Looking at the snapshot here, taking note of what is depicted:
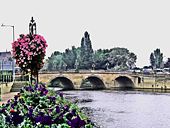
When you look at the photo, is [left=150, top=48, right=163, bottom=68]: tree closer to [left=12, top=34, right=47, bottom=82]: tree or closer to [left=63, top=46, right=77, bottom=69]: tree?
[left=63, top=46, right=77, bottom=69]: tree

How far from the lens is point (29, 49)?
87.7ft

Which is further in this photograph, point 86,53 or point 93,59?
point 93,59

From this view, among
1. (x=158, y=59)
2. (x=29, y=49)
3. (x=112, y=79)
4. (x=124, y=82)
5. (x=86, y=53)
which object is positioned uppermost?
(x=86, y=53)

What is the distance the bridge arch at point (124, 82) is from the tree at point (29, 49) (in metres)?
61.2

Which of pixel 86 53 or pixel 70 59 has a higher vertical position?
pixel 86 53

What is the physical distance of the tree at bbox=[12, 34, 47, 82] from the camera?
87.2 feet

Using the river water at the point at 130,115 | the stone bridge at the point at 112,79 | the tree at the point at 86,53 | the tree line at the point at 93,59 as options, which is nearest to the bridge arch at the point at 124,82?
the stone bridge at the point at 112,79

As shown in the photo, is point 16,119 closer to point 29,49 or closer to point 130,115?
point 29,49

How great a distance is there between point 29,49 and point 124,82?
6816 centimetres

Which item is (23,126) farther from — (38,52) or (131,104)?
(131,104)

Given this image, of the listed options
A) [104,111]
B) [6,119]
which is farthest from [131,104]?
[6,119]

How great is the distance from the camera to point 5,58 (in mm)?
53906

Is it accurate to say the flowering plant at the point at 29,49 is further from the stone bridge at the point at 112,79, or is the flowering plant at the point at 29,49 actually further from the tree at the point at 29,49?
the stone bridge at the point at 112,79

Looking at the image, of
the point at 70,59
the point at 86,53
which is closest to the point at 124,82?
the point at 86,53
